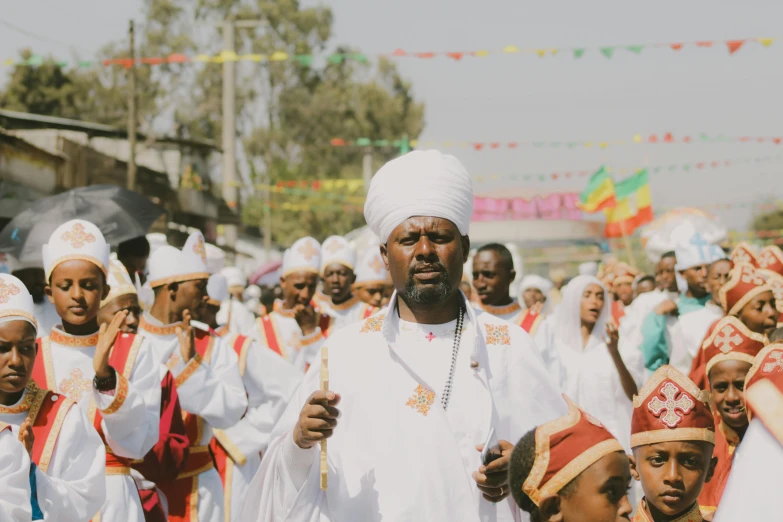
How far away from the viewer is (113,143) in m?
35.7

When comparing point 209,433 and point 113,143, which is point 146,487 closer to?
point 209,433

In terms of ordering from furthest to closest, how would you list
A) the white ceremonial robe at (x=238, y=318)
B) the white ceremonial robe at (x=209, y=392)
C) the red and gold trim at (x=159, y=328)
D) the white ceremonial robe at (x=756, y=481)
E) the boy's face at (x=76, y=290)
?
the white ceremonial robe at (x=238, y=318) < the red and gold trim at (x=159, y=328) < the white ceremonial robe at (x=209, y=392) < the boy's face at (x=76, y=290) < the white ceremonial robe at (x=756, y=481)

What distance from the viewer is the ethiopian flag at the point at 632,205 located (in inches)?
1086

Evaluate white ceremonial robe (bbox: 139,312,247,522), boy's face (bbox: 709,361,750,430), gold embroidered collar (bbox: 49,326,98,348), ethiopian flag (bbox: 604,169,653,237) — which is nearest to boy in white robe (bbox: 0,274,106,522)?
gold embroidered collar (bbox: 49,326,98,348)

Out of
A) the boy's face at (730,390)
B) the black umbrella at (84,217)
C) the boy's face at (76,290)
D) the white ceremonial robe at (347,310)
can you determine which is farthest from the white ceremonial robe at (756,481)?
the white ceremonial robe at (347,310)

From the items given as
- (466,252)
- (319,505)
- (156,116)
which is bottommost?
(319,505)

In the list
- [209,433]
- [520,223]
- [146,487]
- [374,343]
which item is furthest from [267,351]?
[520,223]

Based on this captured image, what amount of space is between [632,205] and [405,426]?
24527mm

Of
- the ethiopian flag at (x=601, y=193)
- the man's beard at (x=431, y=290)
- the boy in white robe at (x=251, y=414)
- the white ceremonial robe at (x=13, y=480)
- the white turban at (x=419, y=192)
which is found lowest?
the boy in white robe at (x=251, y=414)

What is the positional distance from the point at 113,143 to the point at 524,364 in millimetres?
32881

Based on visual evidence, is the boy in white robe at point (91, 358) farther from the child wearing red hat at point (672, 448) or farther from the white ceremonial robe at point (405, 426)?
the child wearing red hat at point (672, 448)

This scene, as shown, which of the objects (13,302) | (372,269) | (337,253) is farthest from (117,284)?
(372,269)

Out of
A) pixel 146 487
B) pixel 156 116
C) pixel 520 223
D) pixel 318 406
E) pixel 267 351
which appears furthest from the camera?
pixel 156 116

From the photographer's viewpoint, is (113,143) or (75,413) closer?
(75,413)
